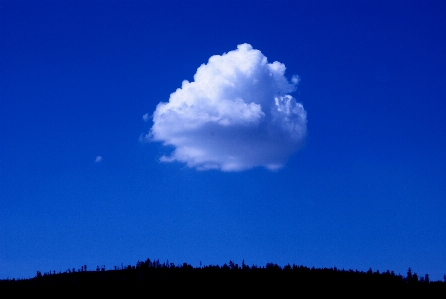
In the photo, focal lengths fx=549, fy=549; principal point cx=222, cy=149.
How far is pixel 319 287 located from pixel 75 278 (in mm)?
23526

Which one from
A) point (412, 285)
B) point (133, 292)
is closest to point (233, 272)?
point (133, 292)

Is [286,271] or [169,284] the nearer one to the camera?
[169,284]

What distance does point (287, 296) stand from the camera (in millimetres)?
51406

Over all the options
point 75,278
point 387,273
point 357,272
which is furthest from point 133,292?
point 387,273

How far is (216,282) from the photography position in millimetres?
52000

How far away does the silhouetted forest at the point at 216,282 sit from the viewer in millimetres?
50812

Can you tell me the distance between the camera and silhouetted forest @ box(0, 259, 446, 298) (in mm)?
50812

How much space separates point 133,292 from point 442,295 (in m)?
31.1

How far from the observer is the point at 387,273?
191 ft

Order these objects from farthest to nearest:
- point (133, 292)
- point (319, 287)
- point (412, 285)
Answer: point (412, 285)
point (319, 287)
point (133, 292)

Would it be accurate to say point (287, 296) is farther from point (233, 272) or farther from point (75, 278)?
point (75, 278)

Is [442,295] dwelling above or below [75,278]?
below

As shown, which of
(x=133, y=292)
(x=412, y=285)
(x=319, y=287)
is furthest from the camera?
(x=412, y=285)

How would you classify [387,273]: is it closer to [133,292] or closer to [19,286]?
[133,292]
